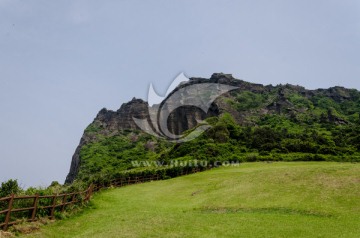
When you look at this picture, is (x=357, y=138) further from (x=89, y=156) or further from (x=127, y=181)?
(x=89, y=156)

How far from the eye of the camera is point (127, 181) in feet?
168

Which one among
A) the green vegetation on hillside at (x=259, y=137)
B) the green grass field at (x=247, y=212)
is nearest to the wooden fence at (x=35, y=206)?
the green grass field at (x=247, y=212)

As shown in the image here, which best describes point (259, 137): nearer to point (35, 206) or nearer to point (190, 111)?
point (35, 206)

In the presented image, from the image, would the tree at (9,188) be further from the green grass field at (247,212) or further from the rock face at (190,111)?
the rock face at (190,111)

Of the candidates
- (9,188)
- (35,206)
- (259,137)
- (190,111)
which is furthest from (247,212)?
(190,111)

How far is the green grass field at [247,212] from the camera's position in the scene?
56.6ft

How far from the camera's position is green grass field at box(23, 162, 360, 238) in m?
17.3

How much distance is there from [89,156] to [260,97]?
313 ft

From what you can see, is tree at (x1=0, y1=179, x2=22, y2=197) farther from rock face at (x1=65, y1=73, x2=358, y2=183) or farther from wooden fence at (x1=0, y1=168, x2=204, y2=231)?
rock face at (x1=65, y1=73, x2=358, y2=183)

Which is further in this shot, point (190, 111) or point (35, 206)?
point (190, 111)

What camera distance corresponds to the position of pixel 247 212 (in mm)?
23516

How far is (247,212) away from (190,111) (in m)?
137

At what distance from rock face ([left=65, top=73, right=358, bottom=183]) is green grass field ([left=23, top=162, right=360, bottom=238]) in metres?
98.0

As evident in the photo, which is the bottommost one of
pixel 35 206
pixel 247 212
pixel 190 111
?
pixel 247 212
